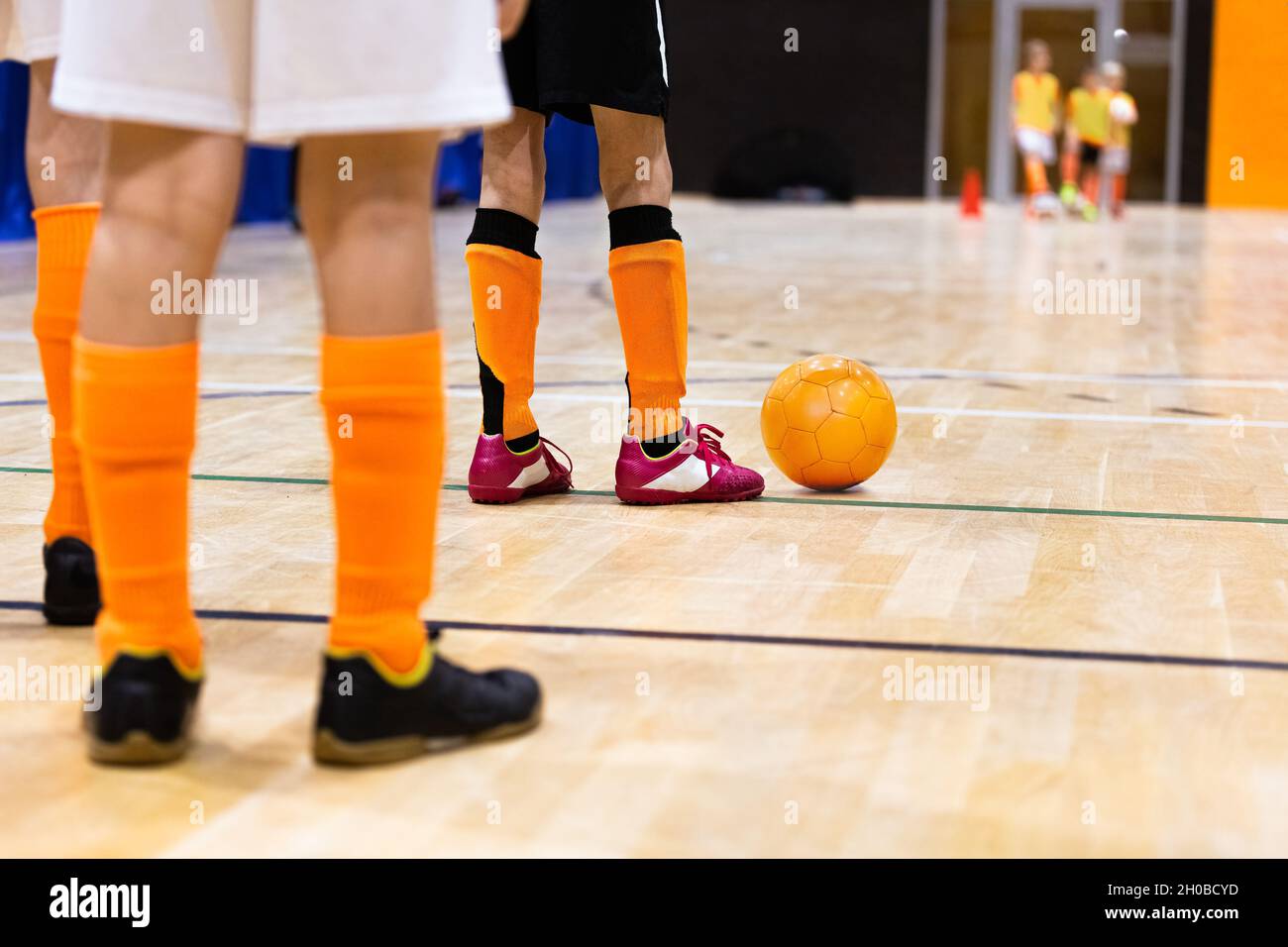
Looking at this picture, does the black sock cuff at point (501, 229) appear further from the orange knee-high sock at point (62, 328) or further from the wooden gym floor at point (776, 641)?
the orange knee-high sock at point (62, 328)

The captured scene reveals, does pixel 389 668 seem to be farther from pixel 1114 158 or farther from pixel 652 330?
pixel 1114 158

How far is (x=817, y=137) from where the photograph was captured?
58.9 feet

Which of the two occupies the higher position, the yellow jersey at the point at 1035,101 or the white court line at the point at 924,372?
the yellow jersey at the point at 1035,101

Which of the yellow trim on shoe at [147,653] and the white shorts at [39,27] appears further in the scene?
the white shorts at [39,27]

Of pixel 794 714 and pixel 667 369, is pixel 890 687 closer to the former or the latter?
pixel 794 714

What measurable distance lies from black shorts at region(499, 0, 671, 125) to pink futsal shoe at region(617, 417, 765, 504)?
540 mm

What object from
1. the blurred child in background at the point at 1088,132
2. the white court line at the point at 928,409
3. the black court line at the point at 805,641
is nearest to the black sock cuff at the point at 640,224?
the black court line at the point at 805,641

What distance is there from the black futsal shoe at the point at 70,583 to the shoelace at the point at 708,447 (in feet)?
3.50

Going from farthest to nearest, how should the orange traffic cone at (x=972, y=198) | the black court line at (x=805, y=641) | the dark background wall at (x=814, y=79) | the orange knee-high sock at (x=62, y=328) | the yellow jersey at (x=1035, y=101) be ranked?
1. the dark background wall at (x=814, y=79)
2. the yellow jersey at (x=1035, y=101)
3. the orange traffic cone at (x=972, y=198)
4. the orange knee-high sock at (x=62, y=328)
5. the black court line at (x=805, y=641)

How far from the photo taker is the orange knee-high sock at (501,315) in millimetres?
2590

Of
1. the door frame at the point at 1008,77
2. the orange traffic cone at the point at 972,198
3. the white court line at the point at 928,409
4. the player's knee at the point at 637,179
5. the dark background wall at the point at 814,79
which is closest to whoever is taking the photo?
the player's knee at the point at 637,179

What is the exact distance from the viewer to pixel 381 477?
1.40 meters

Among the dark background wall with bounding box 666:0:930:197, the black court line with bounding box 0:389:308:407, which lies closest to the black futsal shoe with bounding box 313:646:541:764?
the black court line with bounding box 0:389:308:407

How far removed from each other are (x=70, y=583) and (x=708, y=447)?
1.14m
